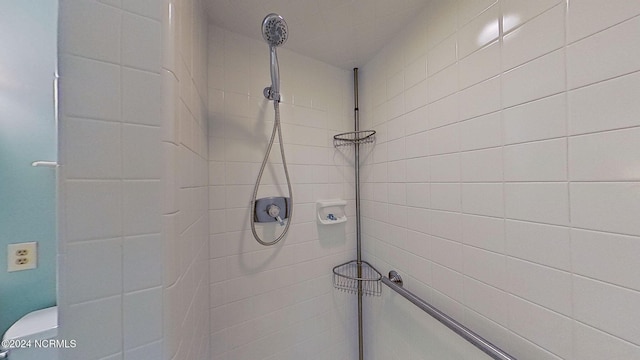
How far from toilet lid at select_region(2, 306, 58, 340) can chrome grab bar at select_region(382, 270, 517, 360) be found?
4.62 feet

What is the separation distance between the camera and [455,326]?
0.69 m

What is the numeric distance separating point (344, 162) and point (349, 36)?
0.69m

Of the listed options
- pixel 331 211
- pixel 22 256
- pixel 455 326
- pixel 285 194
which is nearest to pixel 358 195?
pixel 331 211

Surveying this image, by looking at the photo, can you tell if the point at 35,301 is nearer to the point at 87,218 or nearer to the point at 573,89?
the point at 87,218

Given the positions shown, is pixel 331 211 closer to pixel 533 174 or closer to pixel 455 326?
pixel 455 326

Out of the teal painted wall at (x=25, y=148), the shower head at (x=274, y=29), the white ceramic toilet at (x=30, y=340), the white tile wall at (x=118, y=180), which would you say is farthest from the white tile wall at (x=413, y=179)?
the teal painted wall at (x=25, y=148)

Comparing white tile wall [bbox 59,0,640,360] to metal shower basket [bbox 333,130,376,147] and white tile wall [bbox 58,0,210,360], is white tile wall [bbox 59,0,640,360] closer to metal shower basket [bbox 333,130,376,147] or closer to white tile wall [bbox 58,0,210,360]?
white tile wall [bbox 58,0,210,360]

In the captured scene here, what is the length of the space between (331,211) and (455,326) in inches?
29.2

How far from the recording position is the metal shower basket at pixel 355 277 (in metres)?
1.22

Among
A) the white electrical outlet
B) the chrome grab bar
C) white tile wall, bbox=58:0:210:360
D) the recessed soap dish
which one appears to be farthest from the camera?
the recessed soap dish

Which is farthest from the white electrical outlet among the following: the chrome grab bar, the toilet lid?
the chrome grab bar

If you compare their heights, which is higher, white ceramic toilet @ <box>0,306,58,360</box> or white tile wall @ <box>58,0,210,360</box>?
white tile wall @ <box>58,0,210,360</box>

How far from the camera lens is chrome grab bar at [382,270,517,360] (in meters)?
0.59

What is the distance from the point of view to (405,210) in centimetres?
98
